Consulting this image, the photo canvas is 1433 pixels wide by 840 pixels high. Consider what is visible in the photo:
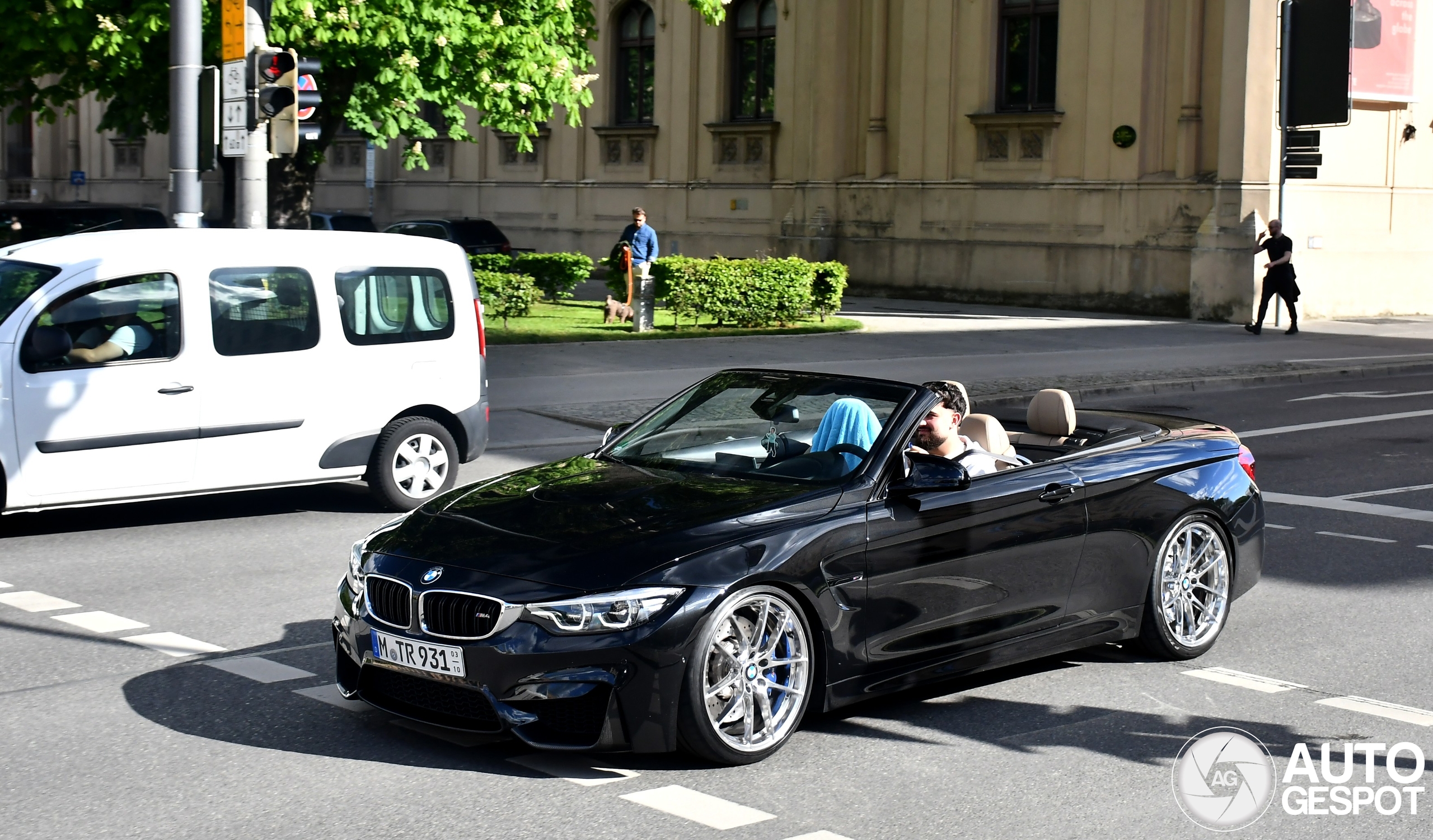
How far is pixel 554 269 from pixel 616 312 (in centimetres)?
321

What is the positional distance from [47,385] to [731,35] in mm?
27953

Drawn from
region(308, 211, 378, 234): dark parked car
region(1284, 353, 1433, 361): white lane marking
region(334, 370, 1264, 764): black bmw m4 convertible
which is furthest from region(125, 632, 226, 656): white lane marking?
region(308, 211, 378, 234): dark parked car

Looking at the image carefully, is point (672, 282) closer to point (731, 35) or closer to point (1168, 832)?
point (731, 35)

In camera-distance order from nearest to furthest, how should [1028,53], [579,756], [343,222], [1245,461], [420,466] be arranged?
[579,756] → [1245,461] → [420,466] → [1028,53] → [343,222]

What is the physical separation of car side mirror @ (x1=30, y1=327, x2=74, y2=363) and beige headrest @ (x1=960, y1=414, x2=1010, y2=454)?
17.2ft

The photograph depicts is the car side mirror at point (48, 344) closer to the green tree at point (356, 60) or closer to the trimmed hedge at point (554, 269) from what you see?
the green tree at point (356, 60)

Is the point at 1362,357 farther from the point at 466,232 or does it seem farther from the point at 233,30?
the point at 466,232

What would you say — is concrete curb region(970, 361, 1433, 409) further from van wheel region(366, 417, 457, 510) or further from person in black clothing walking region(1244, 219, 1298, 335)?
van wheel region(366, 417, 457, 510)

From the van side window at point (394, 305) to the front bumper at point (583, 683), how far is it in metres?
5.47

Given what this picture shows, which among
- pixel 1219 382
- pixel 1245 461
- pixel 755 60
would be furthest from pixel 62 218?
pixel 1245 461

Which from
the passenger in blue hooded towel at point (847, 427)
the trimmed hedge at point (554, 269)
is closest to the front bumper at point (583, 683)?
the passenger in blue hooded towel at point (847, 427)

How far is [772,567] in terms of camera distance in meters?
5.45

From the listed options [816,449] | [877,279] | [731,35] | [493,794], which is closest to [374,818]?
[493,794]

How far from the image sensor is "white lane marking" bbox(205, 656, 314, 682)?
6.52 m
